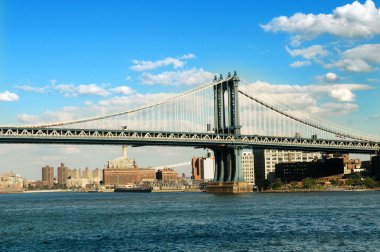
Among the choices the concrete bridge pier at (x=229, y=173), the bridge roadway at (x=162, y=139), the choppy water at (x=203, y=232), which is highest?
the bridge roadway at (x=162, y=139)

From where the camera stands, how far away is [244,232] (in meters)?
49.5

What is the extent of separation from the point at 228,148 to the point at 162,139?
46.8 feet

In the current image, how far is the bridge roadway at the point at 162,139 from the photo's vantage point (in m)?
109

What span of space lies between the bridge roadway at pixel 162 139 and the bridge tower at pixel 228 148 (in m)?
2.18

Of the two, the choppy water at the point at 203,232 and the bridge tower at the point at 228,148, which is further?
the bridge tower at the point at 228,148

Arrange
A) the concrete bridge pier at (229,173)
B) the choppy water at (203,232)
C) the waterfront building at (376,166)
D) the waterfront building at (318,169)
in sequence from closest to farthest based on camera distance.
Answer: the choppy water at (203,232)
the concrete bridge pier at (229,173)
the waterfront building at (376,166)
the waterfront building at (318,169)

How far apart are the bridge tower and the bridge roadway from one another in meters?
2.18

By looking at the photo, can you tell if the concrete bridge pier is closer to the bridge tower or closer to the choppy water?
the bridge tower

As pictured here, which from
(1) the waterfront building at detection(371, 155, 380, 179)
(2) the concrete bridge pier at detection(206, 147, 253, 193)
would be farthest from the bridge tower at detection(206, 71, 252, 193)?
(1) the waterfront building at detection(371, 155, 380, 179)

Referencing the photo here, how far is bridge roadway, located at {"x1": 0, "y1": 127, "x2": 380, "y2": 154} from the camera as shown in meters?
109

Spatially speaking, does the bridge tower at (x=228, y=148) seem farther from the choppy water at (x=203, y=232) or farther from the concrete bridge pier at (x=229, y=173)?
the choppy water at (x=203, y=232)

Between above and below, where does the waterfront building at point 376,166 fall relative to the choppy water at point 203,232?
above

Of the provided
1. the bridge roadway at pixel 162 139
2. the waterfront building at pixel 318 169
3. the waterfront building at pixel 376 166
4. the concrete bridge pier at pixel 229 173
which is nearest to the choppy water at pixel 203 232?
the bridge roadway at pixel 162 139

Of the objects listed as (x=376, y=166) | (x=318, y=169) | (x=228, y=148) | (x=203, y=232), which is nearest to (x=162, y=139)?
(x=228, y=148)
